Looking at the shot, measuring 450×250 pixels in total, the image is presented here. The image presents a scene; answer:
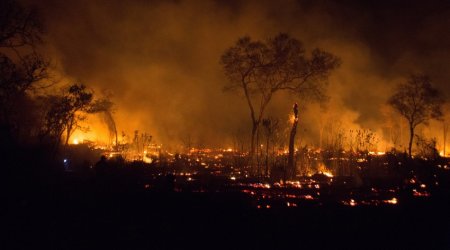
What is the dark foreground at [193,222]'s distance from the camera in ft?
24.3

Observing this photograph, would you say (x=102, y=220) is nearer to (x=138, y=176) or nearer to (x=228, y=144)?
(x=138, y=176)

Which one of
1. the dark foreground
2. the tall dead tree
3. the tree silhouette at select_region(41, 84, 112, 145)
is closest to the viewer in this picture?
the dark foreground

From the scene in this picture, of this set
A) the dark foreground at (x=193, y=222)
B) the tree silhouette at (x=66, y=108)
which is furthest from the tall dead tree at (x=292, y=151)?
the tree silhouette at (x=66, y=108)

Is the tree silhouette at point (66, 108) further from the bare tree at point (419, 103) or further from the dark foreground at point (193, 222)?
the bare tree at point (419, 103)

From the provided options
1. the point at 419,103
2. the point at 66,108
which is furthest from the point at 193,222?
the point at 419,103

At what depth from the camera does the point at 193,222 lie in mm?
8977

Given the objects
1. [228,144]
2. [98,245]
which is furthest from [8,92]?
[228,144]

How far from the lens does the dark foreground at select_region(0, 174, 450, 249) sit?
24.3 feet

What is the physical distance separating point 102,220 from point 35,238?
1555mm

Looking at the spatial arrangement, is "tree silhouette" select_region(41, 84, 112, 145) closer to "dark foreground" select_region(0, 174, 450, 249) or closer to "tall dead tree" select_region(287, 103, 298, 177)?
"dark foreground" select_region(0, 174, 450, 249)

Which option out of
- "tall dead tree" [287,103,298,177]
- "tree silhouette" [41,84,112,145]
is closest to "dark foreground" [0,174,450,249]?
"tree silhouette" [41,84,112,145]

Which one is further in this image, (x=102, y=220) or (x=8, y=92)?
(x=8, y=92)

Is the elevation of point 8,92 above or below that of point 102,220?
above

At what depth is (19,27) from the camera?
13.6m
